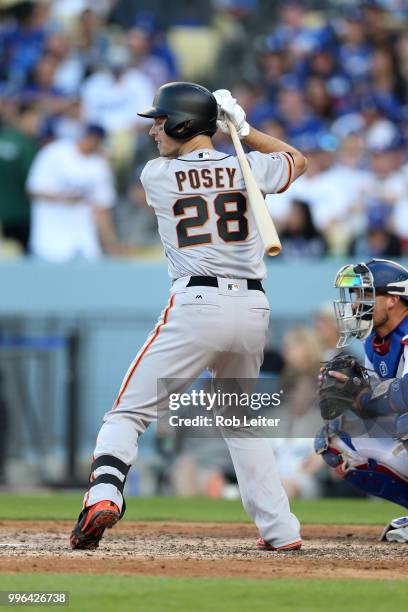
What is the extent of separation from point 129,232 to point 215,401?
295 inches

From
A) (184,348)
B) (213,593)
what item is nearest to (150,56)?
(184,348)

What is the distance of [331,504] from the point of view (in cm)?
1000

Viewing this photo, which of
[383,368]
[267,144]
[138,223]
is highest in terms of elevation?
[138,223]

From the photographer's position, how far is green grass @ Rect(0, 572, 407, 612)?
4.32 meters

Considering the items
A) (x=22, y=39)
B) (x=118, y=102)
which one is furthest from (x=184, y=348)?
(x=22, y=39)

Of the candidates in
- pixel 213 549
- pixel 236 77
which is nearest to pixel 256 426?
pixel 213 549

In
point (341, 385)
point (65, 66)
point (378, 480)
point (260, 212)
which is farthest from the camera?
point (65, 66)

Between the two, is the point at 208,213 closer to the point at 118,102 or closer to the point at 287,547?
the point at 287,547

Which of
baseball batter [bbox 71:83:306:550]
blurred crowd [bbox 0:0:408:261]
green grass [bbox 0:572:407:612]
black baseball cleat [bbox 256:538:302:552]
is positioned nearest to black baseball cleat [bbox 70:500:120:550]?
baseball batter [bbox 71:83:306:550]

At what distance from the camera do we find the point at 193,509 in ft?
30.3

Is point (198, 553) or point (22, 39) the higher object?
point (22, 39)

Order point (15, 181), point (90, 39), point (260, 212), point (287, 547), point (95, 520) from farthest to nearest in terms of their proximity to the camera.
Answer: point (90, 39)
point (15, 181)
point (287, 547)
point (260, 212)
point (95, 520)

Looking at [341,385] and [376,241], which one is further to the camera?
[376,241]

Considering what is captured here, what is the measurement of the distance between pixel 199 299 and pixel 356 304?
3.09 feet
